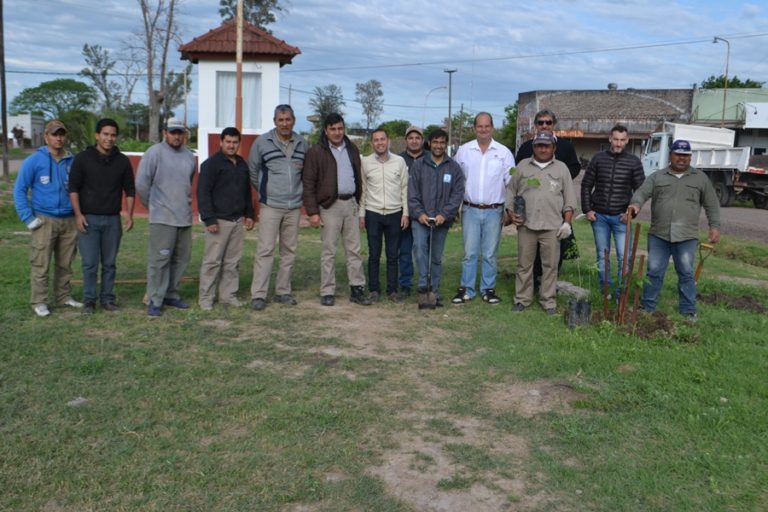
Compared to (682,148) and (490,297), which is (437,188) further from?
(682,148)

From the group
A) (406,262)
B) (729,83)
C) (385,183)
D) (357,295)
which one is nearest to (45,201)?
(357,295)

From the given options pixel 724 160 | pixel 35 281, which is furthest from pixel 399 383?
pixel 724 160

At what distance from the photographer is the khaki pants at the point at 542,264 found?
23.3 ft

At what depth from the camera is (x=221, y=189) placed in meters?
6.91

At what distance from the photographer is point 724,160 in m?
21.8

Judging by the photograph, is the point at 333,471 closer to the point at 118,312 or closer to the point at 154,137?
the point at 118,312

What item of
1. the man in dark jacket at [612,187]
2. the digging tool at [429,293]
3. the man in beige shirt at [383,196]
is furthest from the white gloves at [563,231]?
the man in beige shirt at [383,196]

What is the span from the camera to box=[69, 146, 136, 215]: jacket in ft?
21.1

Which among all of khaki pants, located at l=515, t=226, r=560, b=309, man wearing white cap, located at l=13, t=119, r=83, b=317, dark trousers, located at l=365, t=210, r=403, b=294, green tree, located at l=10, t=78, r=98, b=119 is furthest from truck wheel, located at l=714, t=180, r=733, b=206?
green tree, located at l=10, t=78, r=98, b=119

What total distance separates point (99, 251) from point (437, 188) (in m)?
3.34

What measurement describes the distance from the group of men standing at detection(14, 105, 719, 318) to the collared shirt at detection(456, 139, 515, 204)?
0.01m

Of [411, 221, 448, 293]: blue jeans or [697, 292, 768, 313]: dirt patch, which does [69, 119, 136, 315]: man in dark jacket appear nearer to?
[411, 221, 448, 293]: blue jeans

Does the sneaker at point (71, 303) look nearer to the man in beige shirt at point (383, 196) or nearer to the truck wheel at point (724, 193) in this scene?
the man in beige shirt at point (383, 196)

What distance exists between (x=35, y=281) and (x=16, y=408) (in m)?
2.41
